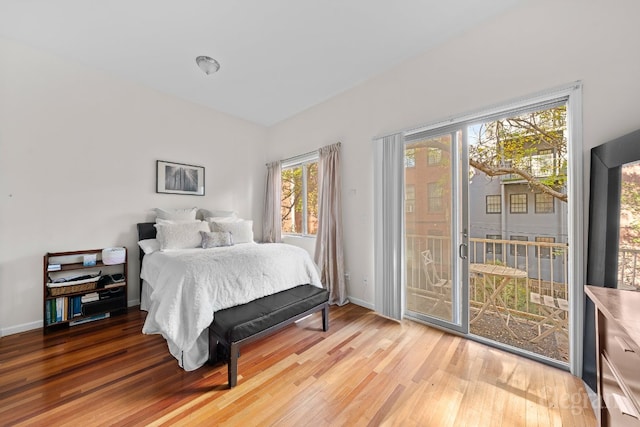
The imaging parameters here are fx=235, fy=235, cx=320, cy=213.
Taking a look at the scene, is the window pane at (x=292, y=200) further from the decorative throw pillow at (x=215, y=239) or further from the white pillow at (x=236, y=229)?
the decorative throw pillow at (x=215, y=239)

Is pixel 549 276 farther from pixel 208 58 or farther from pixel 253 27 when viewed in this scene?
pixel 208 58

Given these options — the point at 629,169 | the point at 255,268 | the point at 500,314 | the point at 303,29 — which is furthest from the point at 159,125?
the point at 500,314

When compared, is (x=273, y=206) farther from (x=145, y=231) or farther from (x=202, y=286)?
(x=202, y=286)

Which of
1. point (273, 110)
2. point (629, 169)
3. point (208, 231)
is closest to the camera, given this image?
point (629, 169)

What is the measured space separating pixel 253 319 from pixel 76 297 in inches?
83.9

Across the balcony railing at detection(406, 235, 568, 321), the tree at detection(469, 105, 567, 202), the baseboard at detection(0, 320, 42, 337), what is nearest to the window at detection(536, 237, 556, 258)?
the balcony railing at detection(406, 235, 568, 321)

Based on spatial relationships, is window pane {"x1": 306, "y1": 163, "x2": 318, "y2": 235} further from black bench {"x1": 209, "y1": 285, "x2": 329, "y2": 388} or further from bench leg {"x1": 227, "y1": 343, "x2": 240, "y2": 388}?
bench leg {"x1": 227, "y1": 343, "x2": 240, "y2": 388}

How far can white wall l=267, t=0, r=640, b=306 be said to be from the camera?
4.99 ft

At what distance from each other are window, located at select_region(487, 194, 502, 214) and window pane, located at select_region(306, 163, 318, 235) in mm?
2229

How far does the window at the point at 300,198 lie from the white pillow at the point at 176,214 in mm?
1396

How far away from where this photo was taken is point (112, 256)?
8.60 feet

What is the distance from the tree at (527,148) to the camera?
2127 millimetres

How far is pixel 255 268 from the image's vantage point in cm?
214

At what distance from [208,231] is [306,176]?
5.64ft
